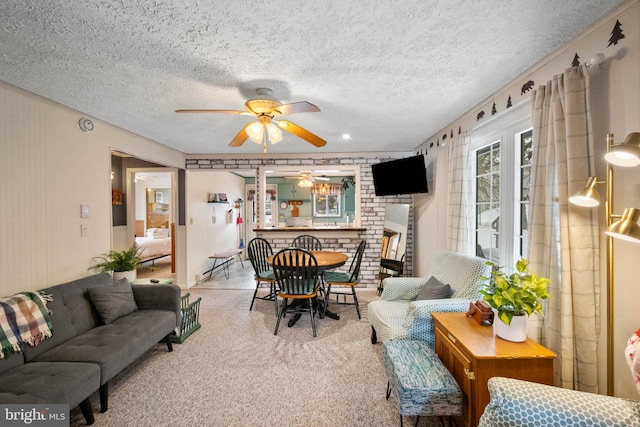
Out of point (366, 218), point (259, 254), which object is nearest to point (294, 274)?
point (259, 254)

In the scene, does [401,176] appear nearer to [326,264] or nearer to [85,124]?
[326,264]

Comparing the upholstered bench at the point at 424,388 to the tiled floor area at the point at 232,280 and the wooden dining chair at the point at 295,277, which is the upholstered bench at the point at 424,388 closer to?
the wooden dining chair at the point at 295,277

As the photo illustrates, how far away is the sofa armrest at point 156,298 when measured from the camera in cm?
254

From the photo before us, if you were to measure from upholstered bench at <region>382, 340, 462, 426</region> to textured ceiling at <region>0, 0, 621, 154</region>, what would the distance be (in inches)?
76.0

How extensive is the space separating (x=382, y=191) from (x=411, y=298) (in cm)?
184

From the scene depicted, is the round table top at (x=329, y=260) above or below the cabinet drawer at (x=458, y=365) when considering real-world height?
above

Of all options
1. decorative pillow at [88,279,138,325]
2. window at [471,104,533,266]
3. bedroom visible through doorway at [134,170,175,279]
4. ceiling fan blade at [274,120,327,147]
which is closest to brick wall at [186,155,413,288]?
window at [471,104,533,266]

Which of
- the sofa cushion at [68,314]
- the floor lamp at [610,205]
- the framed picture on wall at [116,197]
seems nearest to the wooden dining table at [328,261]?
the sofa cushion at [68,314]

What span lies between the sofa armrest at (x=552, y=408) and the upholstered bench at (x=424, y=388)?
42 cm

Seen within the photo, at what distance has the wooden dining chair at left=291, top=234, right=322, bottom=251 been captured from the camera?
4.18m

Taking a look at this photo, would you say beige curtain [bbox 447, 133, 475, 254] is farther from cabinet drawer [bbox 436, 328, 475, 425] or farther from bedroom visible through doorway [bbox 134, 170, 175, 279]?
bedroom visible through doorway [bbox 134, 170, 175, 279]

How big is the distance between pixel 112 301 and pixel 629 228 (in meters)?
3.30

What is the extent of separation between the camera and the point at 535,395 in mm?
966

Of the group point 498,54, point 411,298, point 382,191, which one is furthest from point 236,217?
point 498,54
